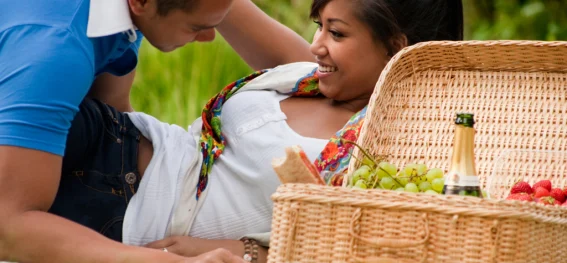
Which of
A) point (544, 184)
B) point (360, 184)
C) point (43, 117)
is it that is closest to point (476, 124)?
point (544, 184)

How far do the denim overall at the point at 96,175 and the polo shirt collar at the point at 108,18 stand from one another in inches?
12.3

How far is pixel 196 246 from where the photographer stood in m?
2.44

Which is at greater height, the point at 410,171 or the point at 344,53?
the point at 344,53

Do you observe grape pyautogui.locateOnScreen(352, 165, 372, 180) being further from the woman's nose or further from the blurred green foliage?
the blurred green foliage

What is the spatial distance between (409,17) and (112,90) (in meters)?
1.00

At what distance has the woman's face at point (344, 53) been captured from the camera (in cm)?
271

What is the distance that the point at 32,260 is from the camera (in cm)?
198

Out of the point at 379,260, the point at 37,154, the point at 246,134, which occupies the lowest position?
the point at 379,260

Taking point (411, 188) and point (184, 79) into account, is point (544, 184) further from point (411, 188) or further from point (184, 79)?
point (184, 79)

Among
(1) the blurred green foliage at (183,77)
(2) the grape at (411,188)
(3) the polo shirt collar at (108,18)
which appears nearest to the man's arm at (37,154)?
(3) the polo shirt collar at (108,18)

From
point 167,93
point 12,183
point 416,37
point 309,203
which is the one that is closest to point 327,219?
point 309,203

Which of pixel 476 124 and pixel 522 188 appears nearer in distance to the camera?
pixel 522 188

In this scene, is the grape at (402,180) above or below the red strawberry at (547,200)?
above

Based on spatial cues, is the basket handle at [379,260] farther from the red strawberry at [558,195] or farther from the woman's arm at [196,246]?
the woman's arm at [196,246]
